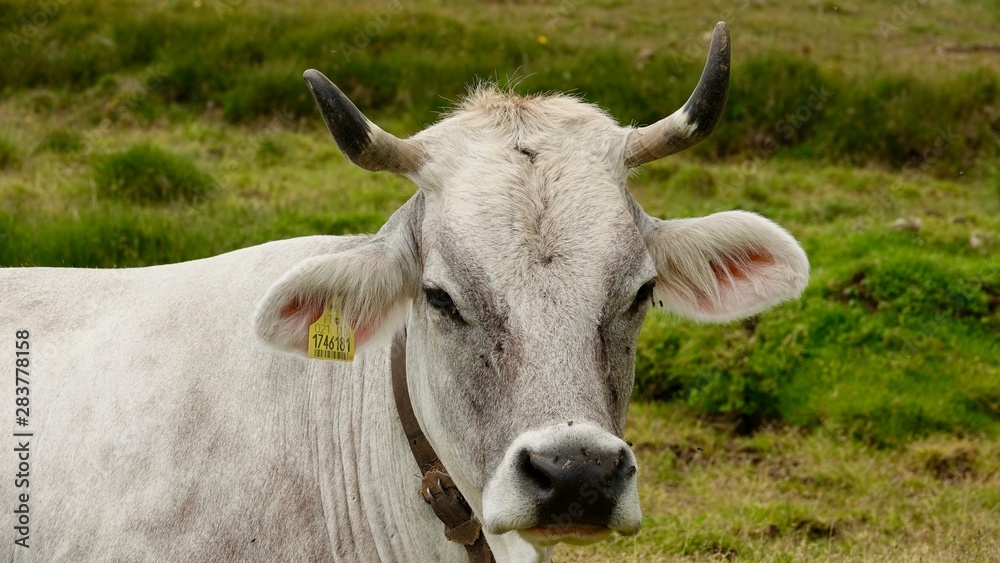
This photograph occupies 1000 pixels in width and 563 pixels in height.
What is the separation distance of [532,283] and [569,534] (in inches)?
28.1

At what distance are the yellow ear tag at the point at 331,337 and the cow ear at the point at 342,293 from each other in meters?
0.02

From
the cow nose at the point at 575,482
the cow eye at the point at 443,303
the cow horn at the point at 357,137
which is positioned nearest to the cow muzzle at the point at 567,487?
the cow nose at the point at 575,482

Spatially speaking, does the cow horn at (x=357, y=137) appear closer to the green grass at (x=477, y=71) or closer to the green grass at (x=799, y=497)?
the green grass at (x=799, y=497)

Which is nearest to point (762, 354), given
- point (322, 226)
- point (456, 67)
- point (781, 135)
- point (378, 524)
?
point (322, 226)

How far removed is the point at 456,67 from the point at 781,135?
398 centimetres

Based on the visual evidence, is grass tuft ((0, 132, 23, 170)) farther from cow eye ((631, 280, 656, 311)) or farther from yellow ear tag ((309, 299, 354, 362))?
cow eye ((631, 280, 656, 311))

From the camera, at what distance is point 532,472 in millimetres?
2865

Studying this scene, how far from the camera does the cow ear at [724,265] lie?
12.2ft

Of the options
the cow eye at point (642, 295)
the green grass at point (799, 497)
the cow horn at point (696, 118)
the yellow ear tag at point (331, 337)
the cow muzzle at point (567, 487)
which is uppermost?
the cow horn at point (696, 118)

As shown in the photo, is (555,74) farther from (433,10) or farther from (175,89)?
(175,89)

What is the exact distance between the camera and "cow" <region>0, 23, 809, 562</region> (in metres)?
3.07

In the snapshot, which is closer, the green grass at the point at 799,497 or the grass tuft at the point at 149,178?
the green grass at the point at 799,497

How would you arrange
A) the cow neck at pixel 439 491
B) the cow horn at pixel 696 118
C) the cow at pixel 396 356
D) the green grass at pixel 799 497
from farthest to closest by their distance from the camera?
the green grass at pixel 799 497 < the cow neck at pixel 439 491 < the cow horn at pixel 696 118 < the cow at pixel 396 356

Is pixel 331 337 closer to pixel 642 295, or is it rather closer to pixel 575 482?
pixel 642 295
